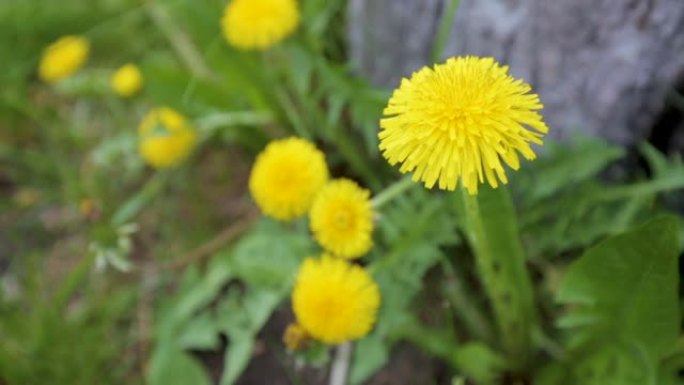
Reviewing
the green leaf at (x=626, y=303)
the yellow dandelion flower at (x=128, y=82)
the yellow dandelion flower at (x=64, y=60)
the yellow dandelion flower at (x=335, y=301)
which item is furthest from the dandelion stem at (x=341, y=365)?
the yellow dandelion flower at (x=64, y=60)

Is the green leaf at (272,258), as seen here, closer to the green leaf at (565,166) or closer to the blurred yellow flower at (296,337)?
the blurred yellow flower at (296,337)

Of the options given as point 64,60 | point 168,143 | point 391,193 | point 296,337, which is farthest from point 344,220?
point 64,60

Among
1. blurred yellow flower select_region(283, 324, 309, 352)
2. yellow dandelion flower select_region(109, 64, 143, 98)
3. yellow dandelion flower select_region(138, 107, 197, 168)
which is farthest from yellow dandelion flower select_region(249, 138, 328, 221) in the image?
yellow dandelion flower select_region(109, 64, 143, 98)

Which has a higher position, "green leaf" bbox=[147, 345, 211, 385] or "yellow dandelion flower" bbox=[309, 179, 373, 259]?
"yellow dandelion flower" bbox=[309, 179, 373, 259]

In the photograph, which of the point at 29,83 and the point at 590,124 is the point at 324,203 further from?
the point at 29,83

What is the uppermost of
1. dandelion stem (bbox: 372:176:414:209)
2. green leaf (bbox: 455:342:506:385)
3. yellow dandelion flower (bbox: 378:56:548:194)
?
dandelion stem (bbox: 372:176:414:209)

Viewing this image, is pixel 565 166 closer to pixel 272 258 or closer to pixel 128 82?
pixel 272 258

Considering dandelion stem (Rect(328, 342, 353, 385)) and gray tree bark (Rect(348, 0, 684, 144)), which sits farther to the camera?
dandelion stem (Rect(328, 342, 353, 385))

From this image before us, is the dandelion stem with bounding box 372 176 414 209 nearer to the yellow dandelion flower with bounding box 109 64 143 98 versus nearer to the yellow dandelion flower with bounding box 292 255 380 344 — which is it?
the yellow dandelion flower with bounding box 292 255 380 344
